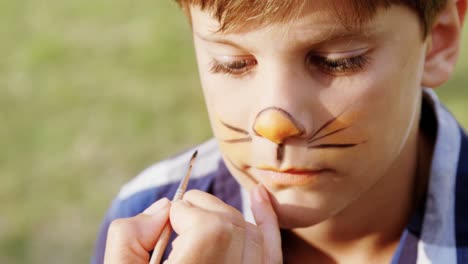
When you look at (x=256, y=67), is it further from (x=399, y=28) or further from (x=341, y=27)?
(x=399, y=28)

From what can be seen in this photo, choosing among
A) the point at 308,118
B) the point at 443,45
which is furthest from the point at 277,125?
the point at 443,45

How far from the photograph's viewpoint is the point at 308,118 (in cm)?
162

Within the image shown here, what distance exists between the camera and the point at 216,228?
→ 1530 mm

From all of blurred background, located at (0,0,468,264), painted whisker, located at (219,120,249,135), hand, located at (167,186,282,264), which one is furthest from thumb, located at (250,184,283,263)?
blurred background, located at (0,0,468,264)

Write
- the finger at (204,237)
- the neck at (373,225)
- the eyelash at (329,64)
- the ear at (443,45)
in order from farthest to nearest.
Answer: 1. the neck at (373,225)
2. the ear at (443,45)
3. the eyelash at (329,64)
4. the finger at (204,237)

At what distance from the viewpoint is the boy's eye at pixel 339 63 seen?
1633mm

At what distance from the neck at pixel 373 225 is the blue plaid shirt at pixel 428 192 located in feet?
0.18

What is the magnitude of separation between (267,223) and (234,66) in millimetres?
310

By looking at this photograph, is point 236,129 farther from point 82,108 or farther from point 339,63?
point 82,108

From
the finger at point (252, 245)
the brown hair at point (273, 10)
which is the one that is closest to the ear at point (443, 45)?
the brown hair at point (273, 10)

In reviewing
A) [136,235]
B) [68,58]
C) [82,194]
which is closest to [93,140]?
[82,194]

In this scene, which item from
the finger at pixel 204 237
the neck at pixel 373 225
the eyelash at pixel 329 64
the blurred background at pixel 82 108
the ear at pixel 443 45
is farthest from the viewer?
the blurred background at pixel 82 108

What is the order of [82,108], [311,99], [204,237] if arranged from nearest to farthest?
[204,237], [311,99], [82,108]

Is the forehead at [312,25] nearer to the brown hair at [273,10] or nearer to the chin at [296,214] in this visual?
the brown hair at [273,10]
